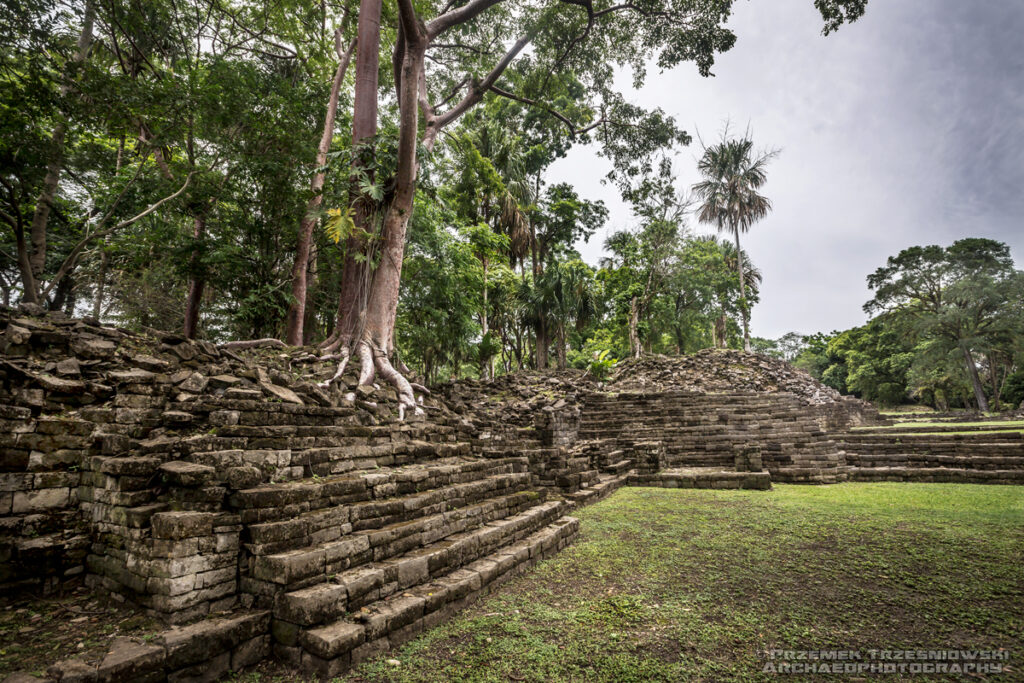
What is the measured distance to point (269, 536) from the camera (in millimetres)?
2857

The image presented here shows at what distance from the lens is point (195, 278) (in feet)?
32.3

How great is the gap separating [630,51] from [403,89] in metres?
7.23

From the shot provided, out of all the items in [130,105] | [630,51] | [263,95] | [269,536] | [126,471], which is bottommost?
[269,536]

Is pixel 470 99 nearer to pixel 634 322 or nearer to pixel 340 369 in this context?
pixel 340 369

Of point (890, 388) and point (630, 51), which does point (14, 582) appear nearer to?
point (630, 51)

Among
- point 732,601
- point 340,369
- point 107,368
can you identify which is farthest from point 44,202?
point 732,601

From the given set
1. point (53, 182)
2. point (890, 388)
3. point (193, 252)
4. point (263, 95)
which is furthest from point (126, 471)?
point (890, 388)

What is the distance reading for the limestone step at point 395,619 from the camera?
2.52 meters

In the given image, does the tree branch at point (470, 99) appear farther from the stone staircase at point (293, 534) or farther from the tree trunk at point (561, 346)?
the tree trunk at point (561, 346)

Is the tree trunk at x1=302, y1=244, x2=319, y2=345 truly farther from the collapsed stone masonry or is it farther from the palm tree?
the palm tree

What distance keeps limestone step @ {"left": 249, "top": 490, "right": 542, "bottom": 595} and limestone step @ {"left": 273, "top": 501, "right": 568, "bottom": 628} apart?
5cm

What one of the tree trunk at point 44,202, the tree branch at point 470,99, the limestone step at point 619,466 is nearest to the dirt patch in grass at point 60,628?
the tree trunk at point 44,202

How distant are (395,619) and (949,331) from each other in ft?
131

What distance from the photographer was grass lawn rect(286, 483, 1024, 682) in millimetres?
2654
